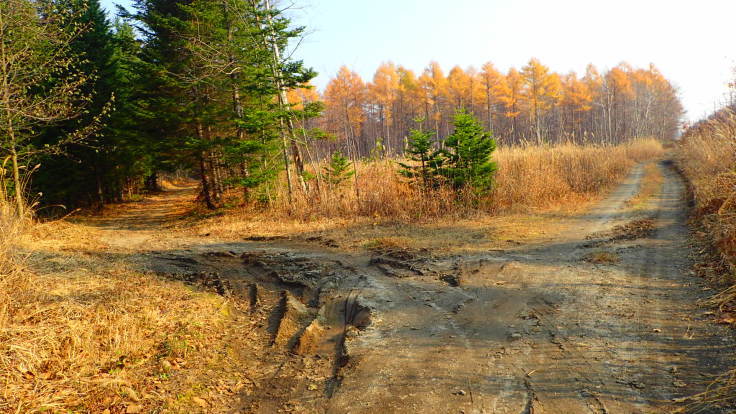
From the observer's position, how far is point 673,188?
15.9 metres

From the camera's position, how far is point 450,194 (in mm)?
12477

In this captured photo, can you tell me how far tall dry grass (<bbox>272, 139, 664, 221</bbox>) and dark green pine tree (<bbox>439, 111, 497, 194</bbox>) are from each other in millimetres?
479

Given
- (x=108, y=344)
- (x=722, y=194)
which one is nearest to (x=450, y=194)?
(x=722, y=194)

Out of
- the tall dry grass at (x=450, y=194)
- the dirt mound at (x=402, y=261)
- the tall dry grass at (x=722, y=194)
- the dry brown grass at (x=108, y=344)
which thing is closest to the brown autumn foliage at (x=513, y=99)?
the tall dry grass at (x=450, y=194)

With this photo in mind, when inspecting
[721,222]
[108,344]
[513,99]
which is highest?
[513,99]

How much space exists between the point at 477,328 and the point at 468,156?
8.78 metres

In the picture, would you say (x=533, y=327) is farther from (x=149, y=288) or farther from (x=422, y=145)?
(x=422, y=145)

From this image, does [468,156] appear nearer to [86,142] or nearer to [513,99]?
[86,142]

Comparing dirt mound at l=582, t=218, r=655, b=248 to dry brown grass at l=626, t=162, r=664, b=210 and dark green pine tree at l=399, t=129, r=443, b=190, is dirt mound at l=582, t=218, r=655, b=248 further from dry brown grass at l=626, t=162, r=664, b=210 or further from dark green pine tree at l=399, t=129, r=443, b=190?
dark green pine tree at l=399, t=129, r=443, b=190

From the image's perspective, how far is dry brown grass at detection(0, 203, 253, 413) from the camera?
3209mm

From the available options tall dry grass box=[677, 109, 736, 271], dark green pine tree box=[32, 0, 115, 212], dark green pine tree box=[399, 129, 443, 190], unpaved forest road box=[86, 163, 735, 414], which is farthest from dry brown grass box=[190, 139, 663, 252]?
dark green pine tree box=[32, 0, 115, 212]

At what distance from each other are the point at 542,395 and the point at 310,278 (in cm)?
424

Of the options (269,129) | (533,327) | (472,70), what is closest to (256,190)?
(269,129)

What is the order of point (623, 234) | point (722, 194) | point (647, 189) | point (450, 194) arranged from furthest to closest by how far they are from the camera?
1. point (647, 189)
2. point (450, 194)
3. point (722, 194)
4. point (623, 234)
